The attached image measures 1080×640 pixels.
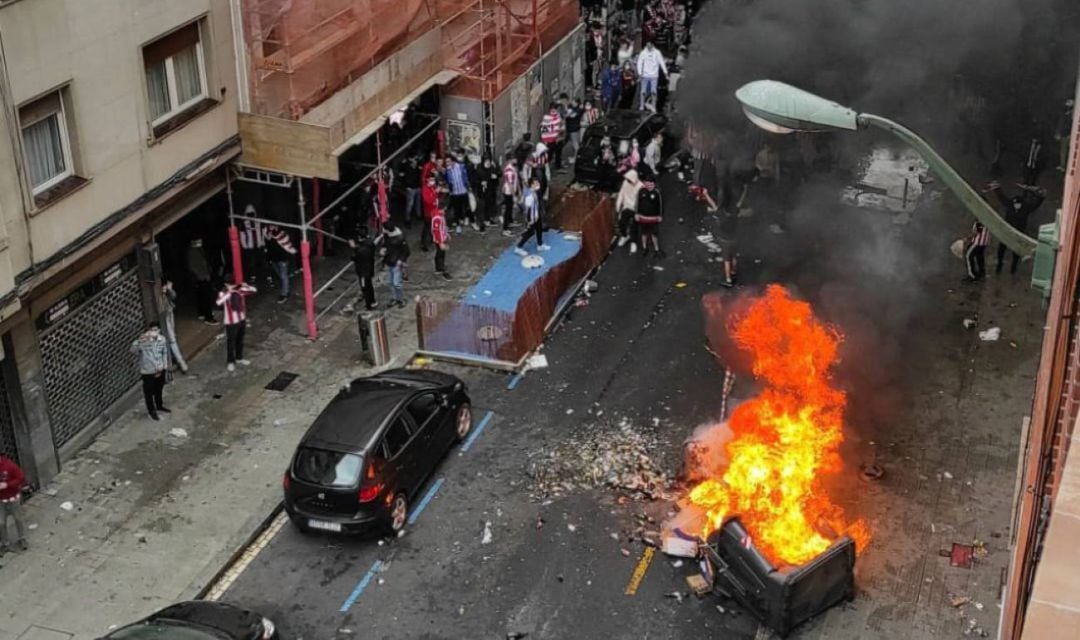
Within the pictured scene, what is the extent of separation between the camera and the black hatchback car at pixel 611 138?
81.8 ft

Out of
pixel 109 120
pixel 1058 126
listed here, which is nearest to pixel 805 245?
pixel 1058 126

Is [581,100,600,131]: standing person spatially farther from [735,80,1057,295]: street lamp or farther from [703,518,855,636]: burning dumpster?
[735,80,1057,295]: street lamp

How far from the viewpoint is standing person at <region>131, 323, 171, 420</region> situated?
1733 centimetres

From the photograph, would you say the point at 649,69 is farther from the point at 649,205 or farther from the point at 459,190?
the point at 459,190

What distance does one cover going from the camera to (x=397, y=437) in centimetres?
1559

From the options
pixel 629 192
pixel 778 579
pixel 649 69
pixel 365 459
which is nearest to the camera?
pixel 778 579

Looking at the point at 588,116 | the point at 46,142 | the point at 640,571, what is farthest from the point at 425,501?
the point at 588,116

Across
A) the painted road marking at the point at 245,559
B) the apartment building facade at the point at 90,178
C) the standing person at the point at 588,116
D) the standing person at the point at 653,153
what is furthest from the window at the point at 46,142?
the standing person at the point at 588,116

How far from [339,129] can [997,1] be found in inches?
465

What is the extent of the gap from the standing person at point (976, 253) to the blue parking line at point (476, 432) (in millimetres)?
8700

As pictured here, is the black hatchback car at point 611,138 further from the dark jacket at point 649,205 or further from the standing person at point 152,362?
the standing person at point 152,362

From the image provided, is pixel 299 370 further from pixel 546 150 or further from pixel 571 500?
pixel 546 150

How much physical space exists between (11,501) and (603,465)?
281 inches

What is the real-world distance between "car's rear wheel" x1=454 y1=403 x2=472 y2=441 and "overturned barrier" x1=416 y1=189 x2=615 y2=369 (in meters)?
1.82
